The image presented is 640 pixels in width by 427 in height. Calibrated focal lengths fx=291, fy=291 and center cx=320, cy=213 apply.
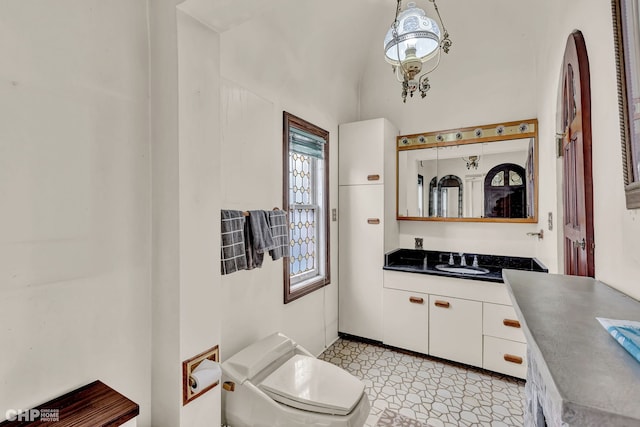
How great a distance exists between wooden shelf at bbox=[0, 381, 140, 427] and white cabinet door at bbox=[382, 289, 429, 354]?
2255 millimetres

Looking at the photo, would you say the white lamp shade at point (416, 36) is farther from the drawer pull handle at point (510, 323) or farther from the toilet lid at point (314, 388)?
the drawer pull handle at point (510, 323)

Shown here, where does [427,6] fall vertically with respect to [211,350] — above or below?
above

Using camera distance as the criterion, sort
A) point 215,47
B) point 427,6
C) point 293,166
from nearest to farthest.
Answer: point 215,47
point 293,166
point 427,6

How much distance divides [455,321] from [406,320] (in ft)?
1.36

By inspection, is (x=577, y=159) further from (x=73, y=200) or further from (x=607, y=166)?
(x=73, y=200)

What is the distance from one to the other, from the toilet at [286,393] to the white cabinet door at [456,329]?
130 cm

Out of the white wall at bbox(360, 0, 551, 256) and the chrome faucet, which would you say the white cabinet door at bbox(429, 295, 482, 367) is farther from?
the white wall at bbox(360, 0, 551, 256)

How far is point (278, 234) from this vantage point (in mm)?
1824

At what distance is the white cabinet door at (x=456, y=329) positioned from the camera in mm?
2398

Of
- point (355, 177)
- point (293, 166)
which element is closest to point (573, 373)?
point (293, 166)

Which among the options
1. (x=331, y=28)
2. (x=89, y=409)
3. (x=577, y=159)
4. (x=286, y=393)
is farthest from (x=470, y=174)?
(x=89, y=409)

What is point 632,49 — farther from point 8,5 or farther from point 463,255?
point 463,255

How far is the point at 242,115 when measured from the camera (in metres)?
1.77

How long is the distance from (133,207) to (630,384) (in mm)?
1347
